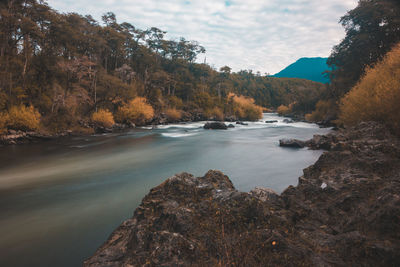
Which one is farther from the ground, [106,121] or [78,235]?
[106,121]

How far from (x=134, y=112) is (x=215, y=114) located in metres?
25.6

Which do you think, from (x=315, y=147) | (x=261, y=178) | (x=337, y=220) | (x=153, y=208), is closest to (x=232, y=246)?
(x=153, y=208)

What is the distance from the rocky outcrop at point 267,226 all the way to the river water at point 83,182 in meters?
2.24

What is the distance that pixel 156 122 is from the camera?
3681cm

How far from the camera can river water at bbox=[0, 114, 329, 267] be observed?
4582mm

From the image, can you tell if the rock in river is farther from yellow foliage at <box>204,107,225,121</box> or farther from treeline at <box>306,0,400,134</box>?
yellow foliage at <box>204,107,225,121</box>

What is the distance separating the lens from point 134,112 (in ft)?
100

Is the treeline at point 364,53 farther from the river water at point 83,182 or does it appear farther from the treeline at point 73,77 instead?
the treeline at point 73,77

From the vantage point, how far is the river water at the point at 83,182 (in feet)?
15.0

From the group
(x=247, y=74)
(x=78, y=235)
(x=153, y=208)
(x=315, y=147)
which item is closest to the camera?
(x=153, y=208)

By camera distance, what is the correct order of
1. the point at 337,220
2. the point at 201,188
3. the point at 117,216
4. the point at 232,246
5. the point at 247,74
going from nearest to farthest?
1. the point at 232,246
2. the point at 337,220
3. the point at 201,188
4. the point at 117,216
5. the point at 247,74

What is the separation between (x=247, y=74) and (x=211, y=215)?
482 feet

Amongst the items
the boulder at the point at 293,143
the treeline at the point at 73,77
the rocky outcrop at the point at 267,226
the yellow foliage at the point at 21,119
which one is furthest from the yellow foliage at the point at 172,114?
the rocky outcrop at the point at 267,226

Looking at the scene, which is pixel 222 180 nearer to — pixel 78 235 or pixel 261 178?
pixel 78 235
